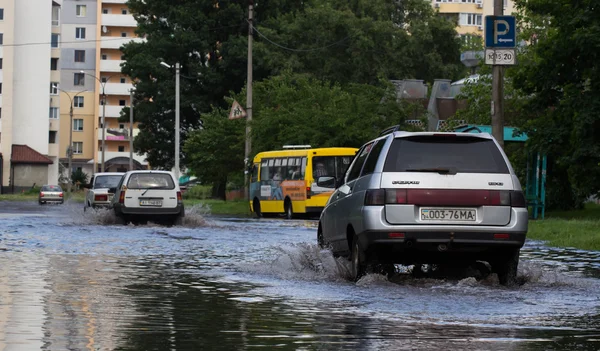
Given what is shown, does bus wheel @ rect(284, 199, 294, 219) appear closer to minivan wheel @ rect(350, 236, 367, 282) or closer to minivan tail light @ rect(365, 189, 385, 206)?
Answer: minivan wheel @ rect(350, 236, 367, 282)

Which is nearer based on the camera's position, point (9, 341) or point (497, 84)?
point (9, 341)

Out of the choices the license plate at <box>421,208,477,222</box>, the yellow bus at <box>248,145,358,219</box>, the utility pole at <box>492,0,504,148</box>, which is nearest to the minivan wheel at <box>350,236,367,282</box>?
the license plate at <box>421,208,477,222</box>

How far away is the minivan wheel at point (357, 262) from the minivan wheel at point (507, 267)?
1.47 meters

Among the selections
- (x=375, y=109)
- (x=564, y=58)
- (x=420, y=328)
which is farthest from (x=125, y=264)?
(x=375, y=109)

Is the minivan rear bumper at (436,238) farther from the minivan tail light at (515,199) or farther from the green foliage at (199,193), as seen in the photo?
the green foliage at (199,193)

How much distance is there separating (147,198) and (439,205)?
62.2 feet

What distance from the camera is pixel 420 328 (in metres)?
10.0

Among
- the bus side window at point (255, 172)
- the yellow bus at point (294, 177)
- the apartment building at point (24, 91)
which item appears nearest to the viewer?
the yellow bus at point (294, 177)

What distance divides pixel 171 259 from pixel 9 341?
34.7 ft

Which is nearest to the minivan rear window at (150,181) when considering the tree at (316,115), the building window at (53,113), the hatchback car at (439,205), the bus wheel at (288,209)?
the bus wheel at (288,209)

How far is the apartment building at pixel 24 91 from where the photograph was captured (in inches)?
4306

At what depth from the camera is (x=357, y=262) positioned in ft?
47.9

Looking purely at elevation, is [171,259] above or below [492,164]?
below

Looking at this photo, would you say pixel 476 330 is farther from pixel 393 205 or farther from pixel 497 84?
pixel 497 84
